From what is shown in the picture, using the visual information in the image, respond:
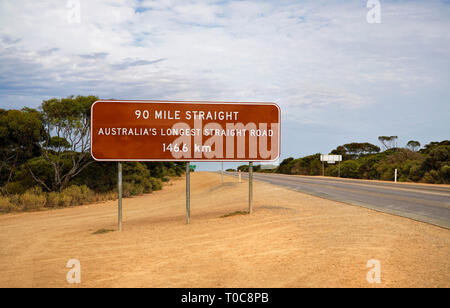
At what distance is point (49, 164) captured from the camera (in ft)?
82.0

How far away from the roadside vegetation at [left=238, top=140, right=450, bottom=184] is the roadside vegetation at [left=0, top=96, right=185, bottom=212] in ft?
93.8

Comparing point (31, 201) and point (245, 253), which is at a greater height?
point (245, 253)

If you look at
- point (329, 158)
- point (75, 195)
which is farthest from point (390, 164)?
point (75, 195)

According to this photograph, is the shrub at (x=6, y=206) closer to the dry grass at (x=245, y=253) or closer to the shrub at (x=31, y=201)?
the shrub at (x=31, y=201)

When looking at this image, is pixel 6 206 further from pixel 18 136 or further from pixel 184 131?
pixel 184 131

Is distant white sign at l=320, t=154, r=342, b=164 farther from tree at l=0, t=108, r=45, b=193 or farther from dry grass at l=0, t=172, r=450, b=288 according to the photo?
dry grass at l=0, t=172, r=450, b=288

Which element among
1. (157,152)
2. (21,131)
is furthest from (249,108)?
(21,131)

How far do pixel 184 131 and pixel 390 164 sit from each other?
148 feet

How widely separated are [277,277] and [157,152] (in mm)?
6950

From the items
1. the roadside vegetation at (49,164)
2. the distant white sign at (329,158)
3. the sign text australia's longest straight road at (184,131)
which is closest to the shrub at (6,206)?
the roadside vegetation at (49,164)

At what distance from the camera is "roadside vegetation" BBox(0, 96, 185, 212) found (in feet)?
72.0

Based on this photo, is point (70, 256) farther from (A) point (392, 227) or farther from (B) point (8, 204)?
(B) point (8, 204)

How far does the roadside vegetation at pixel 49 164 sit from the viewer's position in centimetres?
2195

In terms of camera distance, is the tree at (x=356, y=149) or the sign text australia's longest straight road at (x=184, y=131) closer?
the sign text australia's longest straight road at (x=184, y=131)
